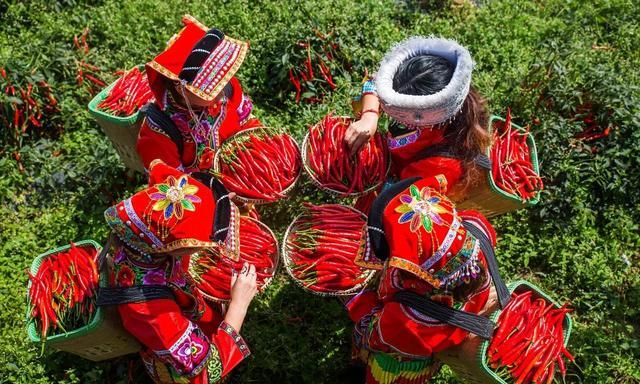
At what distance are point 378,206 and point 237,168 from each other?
1.39m

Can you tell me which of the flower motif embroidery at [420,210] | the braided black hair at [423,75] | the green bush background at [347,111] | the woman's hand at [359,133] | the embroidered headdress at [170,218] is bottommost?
the green bush background at [347,111]

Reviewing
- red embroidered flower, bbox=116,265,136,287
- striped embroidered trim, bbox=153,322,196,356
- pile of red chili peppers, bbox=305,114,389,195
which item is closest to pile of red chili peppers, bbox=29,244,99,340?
red embroidered flower, bbox=116,265,136,287

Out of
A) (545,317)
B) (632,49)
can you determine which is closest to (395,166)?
(545,317)

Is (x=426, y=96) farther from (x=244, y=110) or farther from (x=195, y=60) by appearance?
(x=244, y=110)

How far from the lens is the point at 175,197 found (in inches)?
108

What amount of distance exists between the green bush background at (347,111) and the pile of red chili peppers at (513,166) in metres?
0.89

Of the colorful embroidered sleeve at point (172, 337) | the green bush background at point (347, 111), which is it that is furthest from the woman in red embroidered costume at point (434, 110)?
the green bush background at point (347, 111)

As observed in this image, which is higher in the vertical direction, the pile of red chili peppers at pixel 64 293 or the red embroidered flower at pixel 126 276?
the red embroidered flower at pixel 126 276

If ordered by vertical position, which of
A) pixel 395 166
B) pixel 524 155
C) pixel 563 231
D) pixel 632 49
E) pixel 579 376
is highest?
pixel 395 166

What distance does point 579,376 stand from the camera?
4309mm

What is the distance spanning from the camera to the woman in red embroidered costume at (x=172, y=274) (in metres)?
2.72

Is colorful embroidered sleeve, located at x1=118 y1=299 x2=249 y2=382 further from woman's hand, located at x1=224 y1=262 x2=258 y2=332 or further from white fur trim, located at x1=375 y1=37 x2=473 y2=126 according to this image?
white fur trim, located at x1=375 y1=37 x2=473 y2=126

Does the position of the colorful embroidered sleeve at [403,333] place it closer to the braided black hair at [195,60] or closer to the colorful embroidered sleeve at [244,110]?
the braided black hair at [195,60]

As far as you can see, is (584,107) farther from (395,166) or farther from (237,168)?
(237,168)
